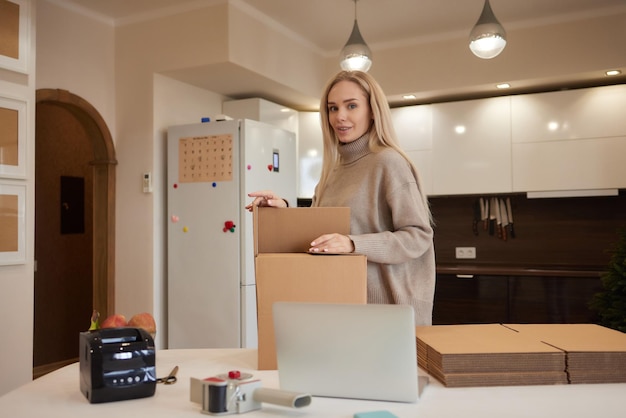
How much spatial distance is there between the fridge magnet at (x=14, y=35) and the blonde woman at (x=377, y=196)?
1774mm

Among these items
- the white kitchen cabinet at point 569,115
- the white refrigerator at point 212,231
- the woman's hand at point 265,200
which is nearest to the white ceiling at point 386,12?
the white kitchen cabinet at point 569,115

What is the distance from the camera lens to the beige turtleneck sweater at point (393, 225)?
61.6 inches

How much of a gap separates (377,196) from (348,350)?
0.65m

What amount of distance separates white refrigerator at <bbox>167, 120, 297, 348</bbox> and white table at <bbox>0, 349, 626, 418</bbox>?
2.59m

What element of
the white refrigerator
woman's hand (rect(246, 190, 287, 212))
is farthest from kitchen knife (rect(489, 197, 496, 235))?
woman's hand (rect(246, 190, 287, 212))

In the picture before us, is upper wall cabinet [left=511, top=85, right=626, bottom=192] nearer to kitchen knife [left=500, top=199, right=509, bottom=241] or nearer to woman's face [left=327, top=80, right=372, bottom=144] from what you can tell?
kitchen knife [left=500, top=199, right=509, bottom=241]

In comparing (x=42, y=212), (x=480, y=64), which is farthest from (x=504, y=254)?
(x=42, y=212)

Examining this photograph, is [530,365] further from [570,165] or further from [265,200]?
[570,165]

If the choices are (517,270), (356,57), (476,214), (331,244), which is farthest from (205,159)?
(331,244)

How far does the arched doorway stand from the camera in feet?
13.5

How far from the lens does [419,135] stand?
4645mm

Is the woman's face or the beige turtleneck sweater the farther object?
the woman's face

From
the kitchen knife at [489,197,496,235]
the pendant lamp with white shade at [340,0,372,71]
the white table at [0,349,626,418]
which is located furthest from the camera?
the kitchen knife at [489,197,496,235]

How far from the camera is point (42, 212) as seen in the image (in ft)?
15.5
